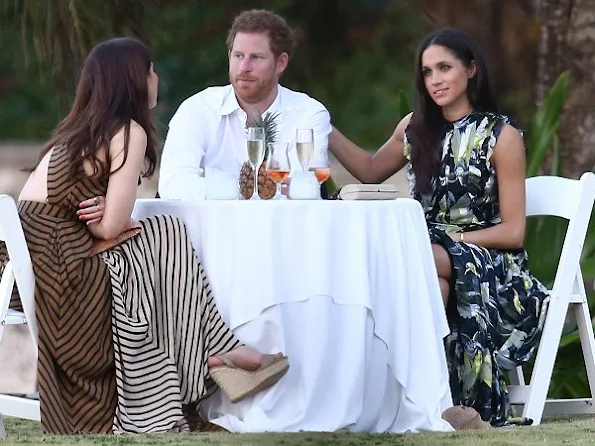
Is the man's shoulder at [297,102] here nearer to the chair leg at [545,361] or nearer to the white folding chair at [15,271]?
the chair leg at [545,361]

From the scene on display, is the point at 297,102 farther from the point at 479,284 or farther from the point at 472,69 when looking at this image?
the point at 479,284

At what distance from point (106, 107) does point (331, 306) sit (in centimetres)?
86

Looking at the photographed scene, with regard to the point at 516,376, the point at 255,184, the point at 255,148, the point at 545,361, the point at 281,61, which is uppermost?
the point at 281,61

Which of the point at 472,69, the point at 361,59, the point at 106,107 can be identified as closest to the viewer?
the point at 106,107

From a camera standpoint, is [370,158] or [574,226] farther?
[370,158]

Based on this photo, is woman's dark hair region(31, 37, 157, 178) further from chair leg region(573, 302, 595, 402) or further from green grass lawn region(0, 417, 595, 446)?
chair leg region(573, 302, 595, 402)

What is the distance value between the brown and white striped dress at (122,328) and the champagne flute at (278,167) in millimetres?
325

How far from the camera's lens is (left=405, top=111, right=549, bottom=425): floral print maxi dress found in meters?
4.31

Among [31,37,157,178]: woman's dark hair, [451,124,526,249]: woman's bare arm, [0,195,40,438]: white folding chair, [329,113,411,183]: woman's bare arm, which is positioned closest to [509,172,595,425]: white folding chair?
[451,124,526,249]: woman's bare arm

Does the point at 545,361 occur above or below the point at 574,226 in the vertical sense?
below

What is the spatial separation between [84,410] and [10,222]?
556mm

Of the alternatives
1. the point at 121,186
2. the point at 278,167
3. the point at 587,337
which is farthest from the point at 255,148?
the point at 587,337

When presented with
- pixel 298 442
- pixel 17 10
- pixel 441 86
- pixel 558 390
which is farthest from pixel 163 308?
pixel 17 10

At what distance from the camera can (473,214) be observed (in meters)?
4.60
